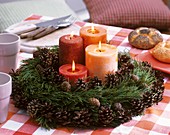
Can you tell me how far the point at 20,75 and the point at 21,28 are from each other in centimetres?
44

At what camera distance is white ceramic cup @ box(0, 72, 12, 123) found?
38.7 inches

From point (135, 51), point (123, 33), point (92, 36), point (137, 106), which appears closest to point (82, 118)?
point (137, 106)

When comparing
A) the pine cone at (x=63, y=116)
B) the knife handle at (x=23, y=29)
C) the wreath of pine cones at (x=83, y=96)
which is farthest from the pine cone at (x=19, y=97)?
the knife handle at (x=23, y=29)

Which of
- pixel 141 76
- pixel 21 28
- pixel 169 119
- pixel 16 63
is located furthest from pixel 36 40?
pixel 169 119

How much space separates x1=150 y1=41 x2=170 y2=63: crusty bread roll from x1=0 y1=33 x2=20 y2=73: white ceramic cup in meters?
0.43

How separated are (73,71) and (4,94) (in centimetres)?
19

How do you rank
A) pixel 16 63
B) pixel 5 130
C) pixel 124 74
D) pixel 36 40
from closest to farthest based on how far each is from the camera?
pixel 5 130 < pixel 124 74 < pixel 16 63 < pixel 36 40

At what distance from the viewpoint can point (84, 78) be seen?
1.08m

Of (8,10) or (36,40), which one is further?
(8,10)

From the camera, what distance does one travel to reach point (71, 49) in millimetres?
1113

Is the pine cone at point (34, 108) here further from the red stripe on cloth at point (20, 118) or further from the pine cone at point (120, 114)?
the pine cone at point (120, 114)

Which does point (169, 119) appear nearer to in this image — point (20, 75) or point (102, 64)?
point (102, 64)

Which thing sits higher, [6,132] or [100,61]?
[100,61]

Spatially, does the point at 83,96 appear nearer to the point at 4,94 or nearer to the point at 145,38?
the point at 4,94
